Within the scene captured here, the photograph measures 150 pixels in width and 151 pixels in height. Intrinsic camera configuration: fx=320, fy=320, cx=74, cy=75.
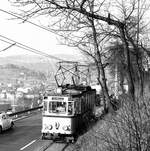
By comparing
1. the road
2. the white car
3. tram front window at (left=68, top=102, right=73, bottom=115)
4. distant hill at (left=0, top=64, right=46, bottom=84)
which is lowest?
the road

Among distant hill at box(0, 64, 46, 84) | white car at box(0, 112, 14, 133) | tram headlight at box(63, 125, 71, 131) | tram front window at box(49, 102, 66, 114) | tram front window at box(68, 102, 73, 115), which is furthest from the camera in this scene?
distant hill at box(0, 64, 46, 84)

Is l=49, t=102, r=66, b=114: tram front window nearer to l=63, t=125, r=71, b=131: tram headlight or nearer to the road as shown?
l=63, t=125, r=71, b=131: tram headlight

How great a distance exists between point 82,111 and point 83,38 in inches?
352

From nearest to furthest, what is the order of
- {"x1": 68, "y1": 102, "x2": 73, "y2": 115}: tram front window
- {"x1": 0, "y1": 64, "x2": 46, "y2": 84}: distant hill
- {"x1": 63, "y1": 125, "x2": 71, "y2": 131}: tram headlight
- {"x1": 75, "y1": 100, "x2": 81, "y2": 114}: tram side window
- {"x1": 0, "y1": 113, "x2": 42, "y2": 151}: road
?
{"x1": 0, "y1": 113, "x2": 42, "y2": 151}: road, {"x1": 63, "y1": 125, "x2": 71, "y2": 131}: tram headlight, {"x1": 68, "y1": 102, "x2": 73, "y2": 115}: tram front window, {"x1": 75, "y1": 100, "x2": 81, "y2": 114}: tram side window, {"x1": 0, "y1": 64, "x2": 46, "y2": 84}: distant hill

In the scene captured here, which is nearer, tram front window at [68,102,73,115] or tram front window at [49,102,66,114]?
tram front window at [68,102,73,115]

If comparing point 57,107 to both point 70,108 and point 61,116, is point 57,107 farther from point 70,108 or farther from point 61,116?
point 70,108

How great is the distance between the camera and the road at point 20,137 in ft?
55.5

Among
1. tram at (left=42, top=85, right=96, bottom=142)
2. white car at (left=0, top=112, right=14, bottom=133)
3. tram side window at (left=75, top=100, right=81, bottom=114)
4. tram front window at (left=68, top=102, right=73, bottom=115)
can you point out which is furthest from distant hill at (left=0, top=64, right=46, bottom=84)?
tram front window at (left=68, top=102, right=73, bottom=115)

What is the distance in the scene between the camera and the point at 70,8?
7.96m

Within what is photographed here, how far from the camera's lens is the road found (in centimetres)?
1692

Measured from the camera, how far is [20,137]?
20.0m

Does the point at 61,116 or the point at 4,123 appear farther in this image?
the point at 4,123

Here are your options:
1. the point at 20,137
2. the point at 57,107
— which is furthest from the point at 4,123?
the point at 57,107

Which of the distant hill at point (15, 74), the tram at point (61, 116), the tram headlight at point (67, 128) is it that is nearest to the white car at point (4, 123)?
the tram at point (61, 116)
